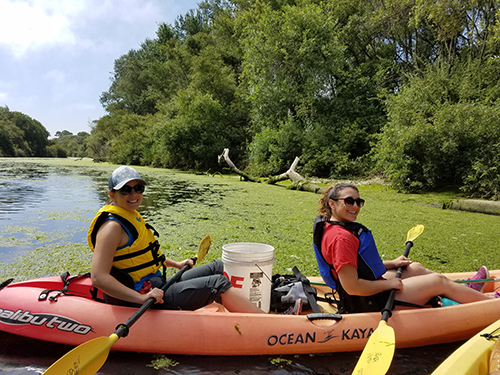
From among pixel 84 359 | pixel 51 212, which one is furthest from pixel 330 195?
pixel 51 212

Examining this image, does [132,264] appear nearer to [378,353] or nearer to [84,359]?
[84,359]

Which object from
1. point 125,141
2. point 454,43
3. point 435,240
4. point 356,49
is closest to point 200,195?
point 435,240

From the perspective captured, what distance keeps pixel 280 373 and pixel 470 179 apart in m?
8.74

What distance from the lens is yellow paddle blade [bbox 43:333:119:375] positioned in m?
1.61

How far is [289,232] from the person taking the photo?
5086 millimetres

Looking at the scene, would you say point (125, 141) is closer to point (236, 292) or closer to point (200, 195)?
point (200, 195)

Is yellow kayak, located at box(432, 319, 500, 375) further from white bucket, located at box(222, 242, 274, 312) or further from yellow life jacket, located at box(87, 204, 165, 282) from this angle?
yellow life jacket, located at box(87, 204, 165, 282)

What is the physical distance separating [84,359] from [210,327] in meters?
0.70

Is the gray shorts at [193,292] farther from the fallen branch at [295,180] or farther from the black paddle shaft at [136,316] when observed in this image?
the fallen branch at [295,180]

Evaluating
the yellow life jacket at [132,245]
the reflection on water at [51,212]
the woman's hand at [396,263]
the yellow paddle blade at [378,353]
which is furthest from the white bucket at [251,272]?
the reflection on water at [51,212]

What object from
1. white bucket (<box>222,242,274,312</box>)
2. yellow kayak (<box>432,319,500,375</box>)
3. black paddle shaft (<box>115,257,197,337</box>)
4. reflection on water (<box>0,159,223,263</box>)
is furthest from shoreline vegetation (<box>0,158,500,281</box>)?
yellow kayak (<box>432,319,500,375</box>)

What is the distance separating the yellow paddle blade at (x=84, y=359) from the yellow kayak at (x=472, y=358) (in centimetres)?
167

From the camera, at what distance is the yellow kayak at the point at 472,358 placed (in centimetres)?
165

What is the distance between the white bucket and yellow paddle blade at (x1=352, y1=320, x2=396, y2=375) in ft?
2.53
